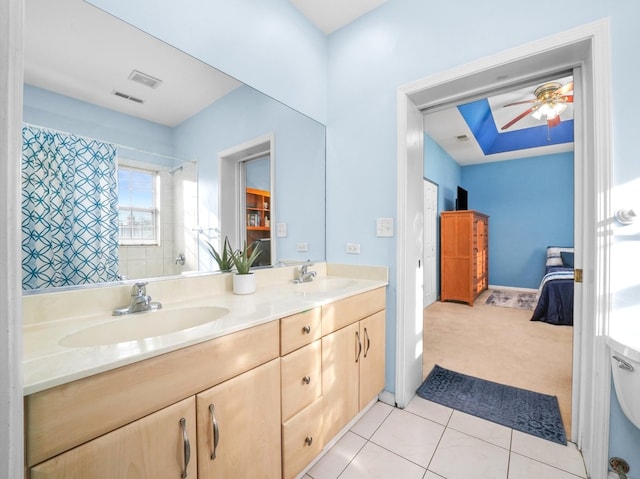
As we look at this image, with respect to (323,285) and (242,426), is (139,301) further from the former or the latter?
(323,285)

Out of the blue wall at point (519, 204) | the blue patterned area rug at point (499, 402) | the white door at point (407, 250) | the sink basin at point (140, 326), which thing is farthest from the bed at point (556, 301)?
the sink basin at point (140, 326)

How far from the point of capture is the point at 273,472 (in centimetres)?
108

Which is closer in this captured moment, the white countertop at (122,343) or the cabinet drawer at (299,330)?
the white countertop at (122,343)

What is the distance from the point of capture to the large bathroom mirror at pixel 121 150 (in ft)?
3.21

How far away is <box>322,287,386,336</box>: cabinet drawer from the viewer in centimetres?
137

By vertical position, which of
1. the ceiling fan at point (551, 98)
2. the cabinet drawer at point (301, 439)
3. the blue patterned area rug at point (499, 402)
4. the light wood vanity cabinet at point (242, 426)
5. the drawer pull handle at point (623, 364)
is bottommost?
the blue patterned area rug at point (499, 402)

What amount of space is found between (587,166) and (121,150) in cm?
208

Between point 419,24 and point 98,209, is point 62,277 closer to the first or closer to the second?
point 98,209

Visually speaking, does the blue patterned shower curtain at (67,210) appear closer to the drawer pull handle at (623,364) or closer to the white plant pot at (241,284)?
the white plant pot at (241,284)

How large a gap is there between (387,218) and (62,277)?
164 cm

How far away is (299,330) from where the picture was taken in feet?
3.94

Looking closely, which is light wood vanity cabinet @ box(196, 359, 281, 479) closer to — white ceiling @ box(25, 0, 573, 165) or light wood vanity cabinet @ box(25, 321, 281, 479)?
light wood vanity cabinet @ box(25, 321, 281, 479)

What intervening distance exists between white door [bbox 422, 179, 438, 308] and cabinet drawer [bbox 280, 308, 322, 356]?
10.7ft

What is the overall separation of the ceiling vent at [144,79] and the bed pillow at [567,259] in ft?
19.2
